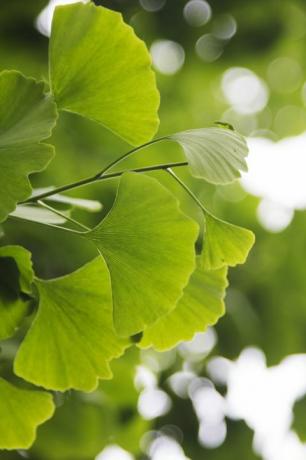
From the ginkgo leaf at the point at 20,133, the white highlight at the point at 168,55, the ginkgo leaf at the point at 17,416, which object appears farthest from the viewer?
the white highlight at the point at 168,55

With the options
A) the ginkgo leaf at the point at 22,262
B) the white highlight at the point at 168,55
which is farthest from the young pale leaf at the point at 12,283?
the white highlight at the point at 168,55

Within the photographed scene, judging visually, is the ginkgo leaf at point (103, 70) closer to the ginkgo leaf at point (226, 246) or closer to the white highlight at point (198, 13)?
the ginkgo leaf at point (226, 246)

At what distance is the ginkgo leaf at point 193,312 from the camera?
1.57 ft

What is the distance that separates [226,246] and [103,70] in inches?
4.9

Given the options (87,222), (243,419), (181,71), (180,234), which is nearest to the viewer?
(180,234)

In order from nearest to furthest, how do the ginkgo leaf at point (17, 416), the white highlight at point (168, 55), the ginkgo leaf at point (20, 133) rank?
the ginkgo leaf at point (20, 133) → the ginkgo leaf at point (17, 416) → the white highlight at point (168, 55)

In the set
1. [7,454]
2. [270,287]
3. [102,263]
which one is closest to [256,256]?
[270,287]

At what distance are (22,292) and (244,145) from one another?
6.4 inches

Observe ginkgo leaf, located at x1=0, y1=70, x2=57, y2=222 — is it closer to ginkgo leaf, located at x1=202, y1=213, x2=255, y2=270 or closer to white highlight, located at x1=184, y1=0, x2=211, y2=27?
ginkgo leaf, located at x1=202, y1=213, x2=255, y2=270

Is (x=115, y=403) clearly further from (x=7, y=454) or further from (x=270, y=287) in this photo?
(x=270, y=287)

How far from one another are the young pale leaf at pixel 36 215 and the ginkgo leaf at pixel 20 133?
51 mm

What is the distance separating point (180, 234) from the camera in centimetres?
40

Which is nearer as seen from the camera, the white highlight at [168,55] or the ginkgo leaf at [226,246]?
the ginkgo leaf at [226,246]

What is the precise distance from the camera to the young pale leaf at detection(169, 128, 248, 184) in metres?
0.39
